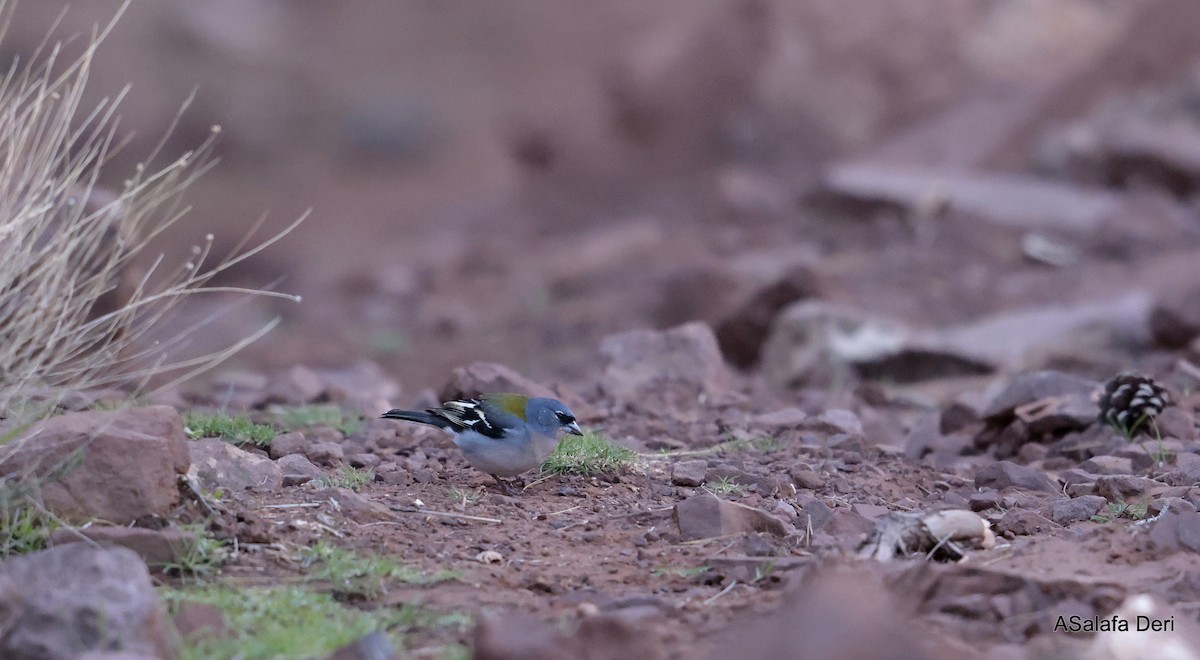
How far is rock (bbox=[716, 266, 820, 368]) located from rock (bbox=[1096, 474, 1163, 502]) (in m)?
5.40

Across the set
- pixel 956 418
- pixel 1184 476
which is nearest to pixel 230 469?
pixel 1184 476

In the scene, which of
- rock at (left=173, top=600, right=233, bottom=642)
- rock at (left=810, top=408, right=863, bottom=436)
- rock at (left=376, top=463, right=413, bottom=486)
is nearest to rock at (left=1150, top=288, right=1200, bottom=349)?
rock at (left=810, top=408, right=863, bottom=436)

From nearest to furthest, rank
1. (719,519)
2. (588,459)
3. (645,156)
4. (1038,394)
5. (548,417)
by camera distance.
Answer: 1. (719,519)
2. (548,417)
3. (588,459)
4. (1038,394)
5. (645,156)

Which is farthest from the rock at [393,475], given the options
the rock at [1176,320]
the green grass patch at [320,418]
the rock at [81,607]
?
the rock at [1176,320]

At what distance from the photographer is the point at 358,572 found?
4.04 m

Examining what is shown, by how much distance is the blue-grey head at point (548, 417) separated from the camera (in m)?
5.21

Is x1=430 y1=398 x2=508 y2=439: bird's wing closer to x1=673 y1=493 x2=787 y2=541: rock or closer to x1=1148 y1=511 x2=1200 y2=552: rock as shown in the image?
x1=673 y1=493 x2=787 y2=541: rock

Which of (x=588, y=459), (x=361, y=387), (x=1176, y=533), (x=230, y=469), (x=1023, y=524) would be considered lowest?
(x=361, y=387)

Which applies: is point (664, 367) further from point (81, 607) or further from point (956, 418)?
point (81, 607)

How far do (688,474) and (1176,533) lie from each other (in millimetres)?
1859

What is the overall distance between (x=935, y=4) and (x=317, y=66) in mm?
11210

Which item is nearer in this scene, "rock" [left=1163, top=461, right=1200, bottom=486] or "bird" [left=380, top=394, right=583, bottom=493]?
"bird" [left=380, top=394, right=583, bottom=493]

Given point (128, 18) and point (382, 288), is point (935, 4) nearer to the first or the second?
point (382, 288)

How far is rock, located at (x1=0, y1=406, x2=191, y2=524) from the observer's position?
13.3 feet
